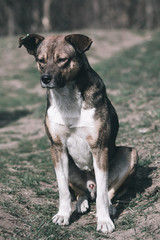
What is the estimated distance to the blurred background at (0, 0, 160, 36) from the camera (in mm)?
20578

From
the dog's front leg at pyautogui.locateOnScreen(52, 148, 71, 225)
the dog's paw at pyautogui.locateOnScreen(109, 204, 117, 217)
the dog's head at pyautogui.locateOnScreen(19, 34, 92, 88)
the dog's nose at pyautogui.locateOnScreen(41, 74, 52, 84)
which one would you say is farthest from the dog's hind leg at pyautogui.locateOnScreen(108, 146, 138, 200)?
the dog's nose at pyautogui.locateOnScreen(41, 74, 52, 84)

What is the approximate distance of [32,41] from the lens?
4.40 metres

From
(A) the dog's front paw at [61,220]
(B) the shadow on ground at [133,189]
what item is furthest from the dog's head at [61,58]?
(B) the shadow on ground at [133,189]

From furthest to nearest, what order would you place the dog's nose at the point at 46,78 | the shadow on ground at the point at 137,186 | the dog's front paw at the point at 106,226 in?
1. the shadow on ground at the point at 137,186
2. the dog's front paw at the point at 106,226
3. the dog's nose at the point at 46,78

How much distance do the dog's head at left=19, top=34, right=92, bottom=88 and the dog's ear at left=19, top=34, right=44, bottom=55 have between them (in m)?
0.05

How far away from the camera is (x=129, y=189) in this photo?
5.00 metres

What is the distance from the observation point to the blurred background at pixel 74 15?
20.6 m

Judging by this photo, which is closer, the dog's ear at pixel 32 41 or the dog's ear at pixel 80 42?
the dog's ear at pixel 80 42

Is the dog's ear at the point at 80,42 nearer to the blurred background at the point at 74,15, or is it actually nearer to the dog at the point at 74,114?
the dog at the point at 74,114

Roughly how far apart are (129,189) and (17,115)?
6.40 meters

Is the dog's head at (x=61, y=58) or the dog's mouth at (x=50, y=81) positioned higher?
the dog's head at (x=61, y=58)

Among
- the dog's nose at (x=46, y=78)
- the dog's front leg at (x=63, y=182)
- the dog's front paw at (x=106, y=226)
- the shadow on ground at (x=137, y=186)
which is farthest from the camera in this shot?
the shadow on ground at (x=137, y=186)

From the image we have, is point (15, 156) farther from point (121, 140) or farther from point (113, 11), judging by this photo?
point (113, 11)

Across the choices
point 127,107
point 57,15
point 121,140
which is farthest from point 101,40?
point 121,140
